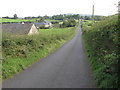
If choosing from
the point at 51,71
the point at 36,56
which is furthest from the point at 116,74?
the point at 36,56

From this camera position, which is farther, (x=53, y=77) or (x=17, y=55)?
(x=17, y=55)

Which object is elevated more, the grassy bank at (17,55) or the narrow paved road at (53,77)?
the grassy bank at (17,55)

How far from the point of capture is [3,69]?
9.61m

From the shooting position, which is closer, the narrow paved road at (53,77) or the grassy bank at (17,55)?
the narrow paved road at (53,77)

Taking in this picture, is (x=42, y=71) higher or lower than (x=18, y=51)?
lower

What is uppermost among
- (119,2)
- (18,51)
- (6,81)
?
(119,2)

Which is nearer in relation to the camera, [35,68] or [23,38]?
[35,68]

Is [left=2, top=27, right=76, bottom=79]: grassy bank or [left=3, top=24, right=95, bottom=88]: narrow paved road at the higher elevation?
[left=2, top=27, right=76, bottom=79]: grassy bank

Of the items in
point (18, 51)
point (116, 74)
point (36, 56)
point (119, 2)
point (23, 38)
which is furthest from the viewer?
point (23, 38)

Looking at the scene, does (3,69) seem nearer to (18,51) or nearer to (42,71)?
(42,71)

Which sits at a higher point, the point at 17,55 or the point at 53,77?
the point at 17,55

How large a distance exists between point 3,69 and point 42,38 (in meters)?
10.2

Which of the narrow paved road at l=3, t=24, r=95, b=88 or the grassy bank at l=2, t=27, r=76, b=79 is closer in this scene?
the narrow paved road at l=3, t=24, r=95, b=88

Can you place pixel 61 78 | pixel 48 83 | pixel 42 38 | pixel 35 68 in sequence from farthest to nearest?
pixel 42 38
pixel 35 68
pixel 61 78
pixel 48 83
